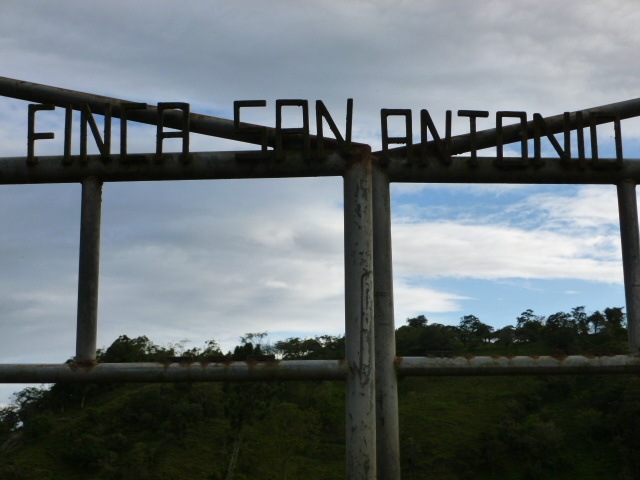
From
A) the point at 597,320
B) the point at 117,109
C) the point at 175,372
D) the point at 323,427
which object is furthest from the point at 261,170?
the point at 597,320

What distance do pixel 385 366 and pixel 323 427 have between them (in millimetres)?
62517

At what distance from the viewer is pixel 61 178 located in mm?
6281

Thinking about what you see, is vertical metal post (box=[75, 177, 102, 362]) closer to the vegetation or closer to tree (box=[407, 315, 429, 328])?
the vegetation

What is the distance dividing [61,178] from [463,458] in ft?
191

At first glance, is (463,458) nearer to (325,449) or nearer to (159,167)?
(325,449)

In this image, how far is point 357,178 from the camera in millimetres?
5988

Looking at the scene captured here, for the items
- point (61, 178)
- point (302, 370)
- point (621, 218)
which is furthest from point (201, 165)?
point (621, 218)

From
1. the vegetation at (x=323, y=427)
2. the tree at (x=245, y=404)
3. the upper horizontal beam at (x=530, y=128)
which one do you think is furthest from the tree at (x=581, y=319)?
the upper horizontal beam at (x=530, y=128)

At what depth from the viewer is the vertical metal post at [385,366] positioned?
233 inches

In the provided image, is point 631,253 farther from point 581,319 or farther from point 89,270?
point 581,319

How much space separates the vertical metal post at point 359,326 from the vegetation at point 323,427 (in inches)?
1694

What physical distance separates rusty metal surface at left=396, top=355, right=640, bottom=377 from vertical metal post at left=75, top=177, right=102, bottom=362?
8.82 feet

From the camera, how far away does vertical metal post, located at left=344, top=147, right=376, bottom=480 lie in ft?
18.6

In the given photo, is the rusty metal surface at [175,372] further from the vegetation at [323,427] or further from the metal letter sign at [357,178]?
the vegetation at [323,427]
